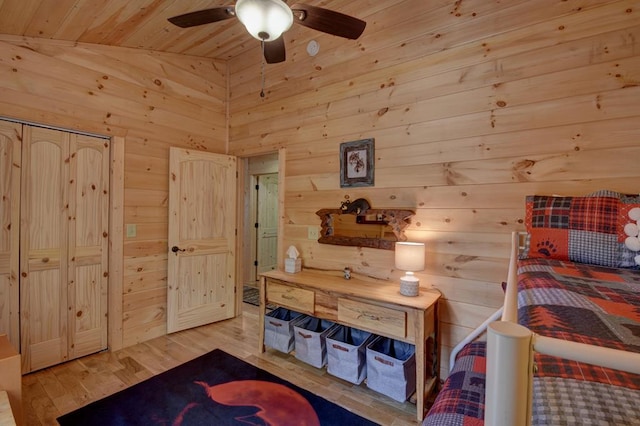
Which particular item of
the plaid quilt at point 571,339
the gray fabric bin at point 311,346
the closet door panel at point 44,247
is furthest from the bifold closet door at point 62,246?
the plaid quilt at point 571,339

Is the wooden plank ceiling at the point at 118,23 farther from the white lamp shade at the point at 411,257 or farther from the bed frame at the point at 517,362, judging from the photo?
the bed frame at the point at 517,362

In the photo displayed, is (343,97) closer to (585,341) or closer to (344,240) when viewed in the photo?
(344,240)

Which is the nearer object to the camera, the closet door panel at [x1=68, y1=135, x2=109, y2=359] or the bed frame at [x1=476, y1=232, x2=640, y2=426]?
the bed frame at [x1=476, y1=232, x2=640, y2=426]

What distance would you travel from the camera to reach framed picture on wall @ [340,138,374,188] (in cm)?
274

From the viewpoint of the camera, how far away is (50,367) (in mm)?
2623

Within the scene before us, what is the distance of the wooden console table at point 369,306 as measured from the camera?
2064mm

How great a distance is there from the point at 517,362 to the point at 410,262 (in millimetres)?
1941

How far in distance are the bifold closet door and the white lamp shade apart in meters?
2.73

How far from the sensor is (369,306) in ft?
7.46

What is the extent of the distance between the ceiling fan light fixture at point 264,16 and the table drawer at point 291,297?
6.33 ft

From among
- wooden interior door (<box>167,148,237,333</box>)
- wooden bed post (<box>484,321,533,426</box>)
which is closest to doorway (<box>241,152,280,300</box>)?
wooden interior door (<box>167,148,237,333</box>)

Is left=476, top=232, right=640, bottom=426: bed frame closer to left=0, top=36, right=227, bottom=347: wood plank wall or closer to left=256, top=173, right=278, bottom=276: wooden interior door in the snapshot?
left=0, top=36, right=227, bottom=347: wood plank wall

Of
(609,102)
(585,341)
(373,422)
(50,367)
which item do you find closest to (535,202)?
(609,102)

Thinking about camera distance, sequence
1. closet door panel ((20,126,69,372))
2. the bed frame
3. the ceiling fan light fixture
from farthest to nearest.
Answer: closet door panel ((20,126,69,372)), the ceiling fan light fixture, the bed frame
